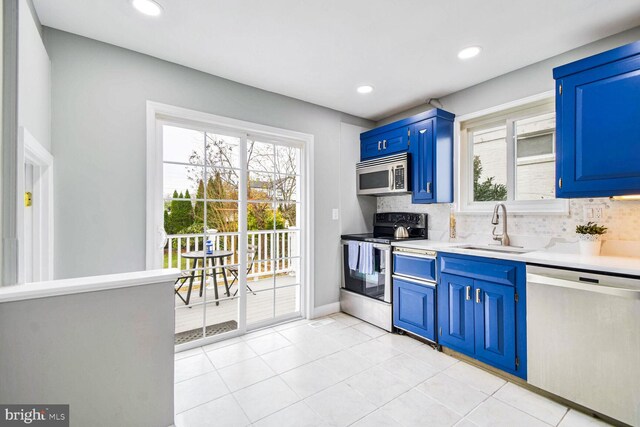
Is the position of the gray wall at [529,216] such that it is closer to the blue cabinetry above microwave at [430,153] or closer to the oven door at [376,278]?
the blue cabinetry above microwave at [430,153]

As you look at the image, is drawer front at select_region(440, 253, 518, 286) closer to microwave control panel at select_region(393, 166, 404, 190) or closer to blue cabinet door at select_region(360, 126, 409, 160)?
microwave control panel at select_region(393, 166, 404, 190)

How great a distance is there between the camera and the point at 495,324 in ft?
7.04

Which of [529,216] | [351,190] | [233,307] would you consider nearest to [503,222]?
[529,216]

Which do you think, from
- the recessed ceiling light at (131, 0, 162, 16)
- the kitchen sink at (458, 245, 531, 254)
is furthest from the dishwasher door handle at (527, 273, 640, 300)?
the recessed ceiling light at (131, 0, 162, 16)

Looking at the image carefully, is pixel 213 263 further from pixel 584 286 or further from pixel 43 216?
pixel 584 286

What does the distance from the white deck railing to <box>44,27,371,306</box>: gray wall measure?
314 millimetres

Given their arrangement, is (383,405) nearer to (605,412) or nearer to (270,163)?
(605,412)

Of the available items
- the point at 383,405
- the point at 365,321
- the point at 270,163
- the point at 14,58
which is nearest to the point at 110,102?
the point at 14,58

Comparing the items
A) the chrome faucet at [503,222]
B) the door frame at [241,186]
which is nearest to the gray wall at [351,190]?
the door frame at [241,186]

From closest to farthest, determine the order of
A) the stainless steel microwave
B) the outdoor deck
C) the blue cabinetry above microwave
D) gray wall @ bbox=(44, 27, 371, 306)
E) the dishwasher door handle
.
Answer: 1. the dishwasher door handle
2. gray wall @ bbox=(44, 27, 371, 306)
3. the outdoor deck
4. the blue cabinetry above microwave
5. the stainless steel microwave

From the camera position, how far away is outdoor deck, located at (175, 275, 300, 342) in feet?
8.77

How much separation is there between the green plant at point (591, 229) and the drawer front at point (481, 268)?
22.1 inches

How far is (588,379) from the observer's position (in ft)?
5.56

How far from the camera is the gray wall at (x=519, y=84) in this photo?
209 cm
